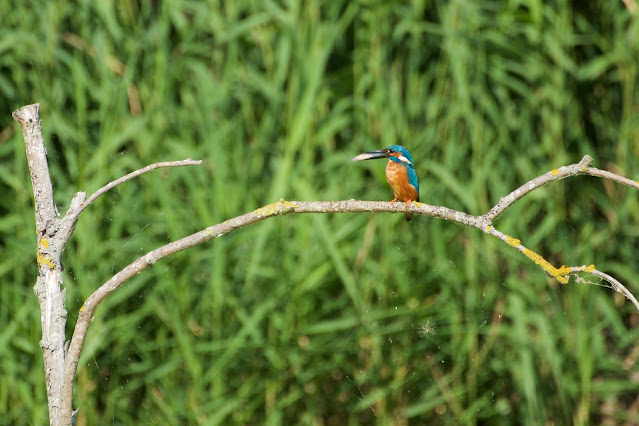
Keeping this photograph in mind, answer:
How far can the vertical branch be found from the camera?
1372 millimetres

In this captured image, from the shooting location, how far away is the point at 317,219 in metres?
2.82

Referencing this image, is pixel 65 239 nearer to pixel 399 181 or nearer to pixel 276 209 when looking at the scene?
pixel 276 209

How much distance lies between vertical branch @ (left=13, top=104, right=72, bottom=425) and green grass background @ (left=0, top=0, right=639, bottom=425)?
142cm

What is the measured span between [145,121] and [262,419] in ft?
3.83

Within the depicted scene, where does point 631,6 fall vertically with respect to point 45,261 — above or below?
above

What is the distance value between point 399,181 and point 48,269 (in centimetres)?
98

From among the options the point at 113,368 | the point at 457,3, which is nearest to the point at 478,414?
the point at 113,368

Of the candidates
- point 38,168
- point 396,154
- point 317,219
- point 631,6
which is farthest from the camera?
point 631,6

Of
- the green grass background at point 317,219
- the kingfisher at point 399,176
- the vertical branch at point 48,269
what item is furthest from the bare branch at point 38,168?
the green grass background at point 317,219

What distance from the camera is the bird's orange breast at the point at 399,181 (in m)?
2.09

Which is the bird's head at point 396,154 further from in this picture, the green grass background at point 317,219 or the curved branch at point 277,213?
the green grass background at point 317,219

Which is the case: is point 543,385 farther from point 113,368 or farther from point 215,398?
point 113,368

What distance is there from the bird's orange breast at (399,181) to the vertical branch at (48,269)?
0.94 meters

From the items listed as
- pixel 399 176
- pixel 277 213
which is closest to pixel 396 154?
pixel 399 176
